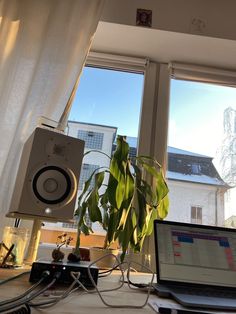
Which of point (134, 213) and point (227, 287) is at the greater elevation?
point (134, 213)

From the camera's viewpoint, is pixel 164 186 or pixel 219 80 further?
pixel 219 80

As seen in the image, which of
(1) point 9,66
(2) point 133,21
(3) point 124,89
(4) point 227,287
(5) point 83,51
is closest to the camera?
(4) point 227,287

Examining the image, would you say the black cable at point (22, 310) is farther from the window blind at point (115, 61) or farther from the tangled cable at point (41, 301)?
the window blind at point (115, 61)

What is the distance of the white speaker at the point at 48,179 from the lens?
1052 mm

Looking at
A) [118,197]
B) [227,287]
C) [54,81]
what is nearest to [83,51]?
[54,81]

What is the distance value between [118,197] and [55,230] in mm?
539

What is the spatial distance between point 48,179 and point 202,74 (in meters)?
1.31

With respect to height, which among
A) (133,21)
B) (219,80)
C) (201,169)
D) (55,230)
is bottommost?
(55,230)

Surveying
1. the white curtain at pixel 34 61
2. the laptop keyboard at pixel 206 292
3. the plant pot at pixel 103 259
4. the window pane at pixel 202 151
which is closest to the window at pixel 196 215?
the window pane at pixel 202 151

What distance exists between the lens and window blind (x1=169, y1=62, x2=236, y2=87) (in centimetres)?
191

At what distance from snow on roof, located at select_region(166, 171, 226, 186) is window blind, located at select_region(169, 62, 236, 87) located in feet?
2.09

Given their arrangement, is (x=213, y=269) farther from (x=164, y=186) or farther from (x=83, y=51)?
(x=83, y=51)

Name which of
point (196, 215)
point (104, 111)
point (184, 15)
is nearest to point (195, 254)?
point (196, 215)

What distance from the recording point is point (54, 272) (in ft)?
2.53
